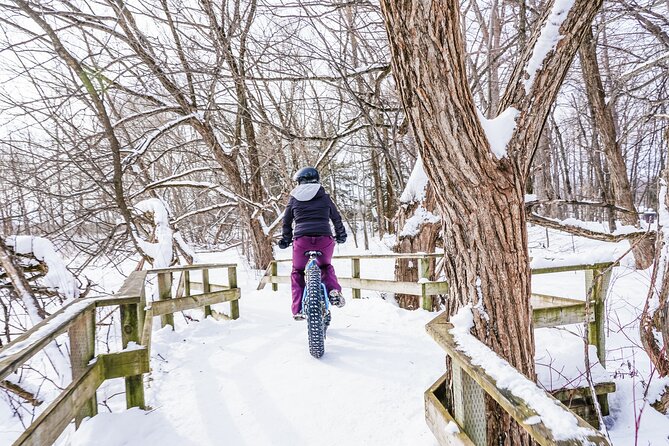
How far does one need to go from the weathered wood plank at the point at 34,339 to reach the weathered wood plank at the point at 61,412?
1.03ft

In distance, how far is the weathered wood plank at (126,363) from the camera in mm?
2467

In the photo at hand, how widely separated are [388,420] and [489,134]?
1.99 metres

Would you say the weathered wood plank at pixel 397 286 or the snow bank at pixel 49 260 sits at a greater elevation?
the snow bank at pixel 49 260

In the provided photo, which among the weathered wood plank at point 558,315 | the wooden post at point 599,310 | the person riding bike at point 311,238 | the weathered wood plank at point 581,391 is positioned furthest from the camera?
the person riding bike at point 311,238

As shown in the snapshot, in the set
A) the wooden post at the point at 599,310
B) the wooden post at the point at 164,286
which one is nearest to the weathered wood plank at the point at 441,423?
the wooden post at the point at 599,310

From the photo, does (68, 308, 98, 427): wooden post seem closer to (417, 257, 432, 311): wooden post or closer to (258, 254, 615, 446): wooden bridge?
(258, 254, 615, 446): wooden bridge

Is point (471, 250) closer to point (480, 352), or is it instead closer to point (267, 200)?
point (480, 352)

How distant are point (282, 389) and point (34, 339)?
1901 millimetres

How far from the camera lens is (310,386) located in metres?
3.04

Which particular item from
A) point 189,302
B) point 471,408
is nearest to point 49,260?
point 189,302

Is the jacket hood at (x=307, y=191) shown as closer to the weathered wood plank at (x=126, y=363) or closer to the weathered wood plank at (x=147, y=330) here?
the weathered wood plank at (x=147, y=330)

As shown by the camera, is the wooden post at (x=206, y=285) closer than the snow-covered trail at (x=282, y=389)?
No

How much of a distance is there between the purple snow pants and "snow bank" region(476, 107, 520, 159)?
7.54 feet

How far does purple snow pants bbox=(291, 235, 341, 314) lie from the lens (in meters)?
4.01
